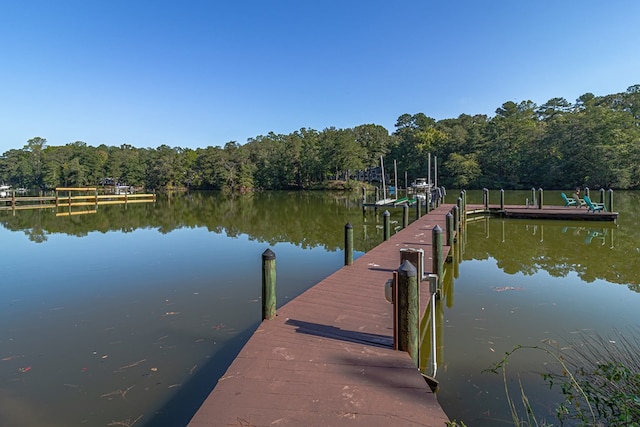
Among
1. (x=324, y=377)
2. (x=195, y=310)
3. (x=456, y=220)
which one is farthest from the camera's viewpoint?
(x=456, y=220)

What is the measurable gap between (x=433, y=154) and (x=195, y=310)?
2181 inches

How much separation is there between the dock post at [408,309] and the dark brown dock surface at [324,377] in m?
0.12

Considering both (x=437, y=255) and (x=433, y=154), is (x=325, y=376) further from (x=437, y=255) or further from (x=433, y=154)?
(x=433, y=154)

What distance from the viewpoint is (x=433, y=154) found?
189ft

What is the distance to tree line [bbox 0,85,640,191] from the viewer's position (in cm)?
4147

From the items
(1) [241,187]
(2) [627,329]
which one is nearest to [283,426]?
(2) [627,329]

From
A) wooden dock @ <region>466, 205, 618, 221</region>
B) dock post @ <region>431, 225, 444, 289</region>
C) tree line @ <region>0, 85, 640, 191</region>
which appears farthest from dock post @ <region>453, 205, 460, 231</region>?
tree line @ <region>0, 85, 640, 191</region>

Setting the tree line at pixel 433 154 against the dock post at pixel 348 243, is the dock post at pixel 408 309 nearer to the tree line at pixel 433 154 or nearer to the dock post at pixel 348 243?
the dock post at pixel 348 243

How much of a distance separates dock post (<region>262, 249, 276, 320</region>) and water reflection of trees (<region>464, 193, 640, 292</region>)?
705cm

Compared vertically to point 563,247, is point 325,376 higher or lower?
higher

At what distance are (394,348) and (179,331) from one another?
3.68 m

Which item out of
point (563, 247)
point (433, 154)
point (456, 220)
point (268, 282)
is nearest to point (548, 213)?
point (563, 247)

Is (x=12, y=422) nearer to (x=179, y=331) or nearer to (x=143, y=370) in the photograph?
(x=143, y=370)

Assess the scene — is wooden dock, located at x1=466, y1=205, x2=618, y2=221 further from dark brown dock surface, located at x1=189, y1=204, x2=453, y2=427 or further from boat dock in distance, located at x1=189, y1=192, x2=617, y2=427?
dark brown dock surface, located at x1=189, y1=204, x2=453, y2=427
